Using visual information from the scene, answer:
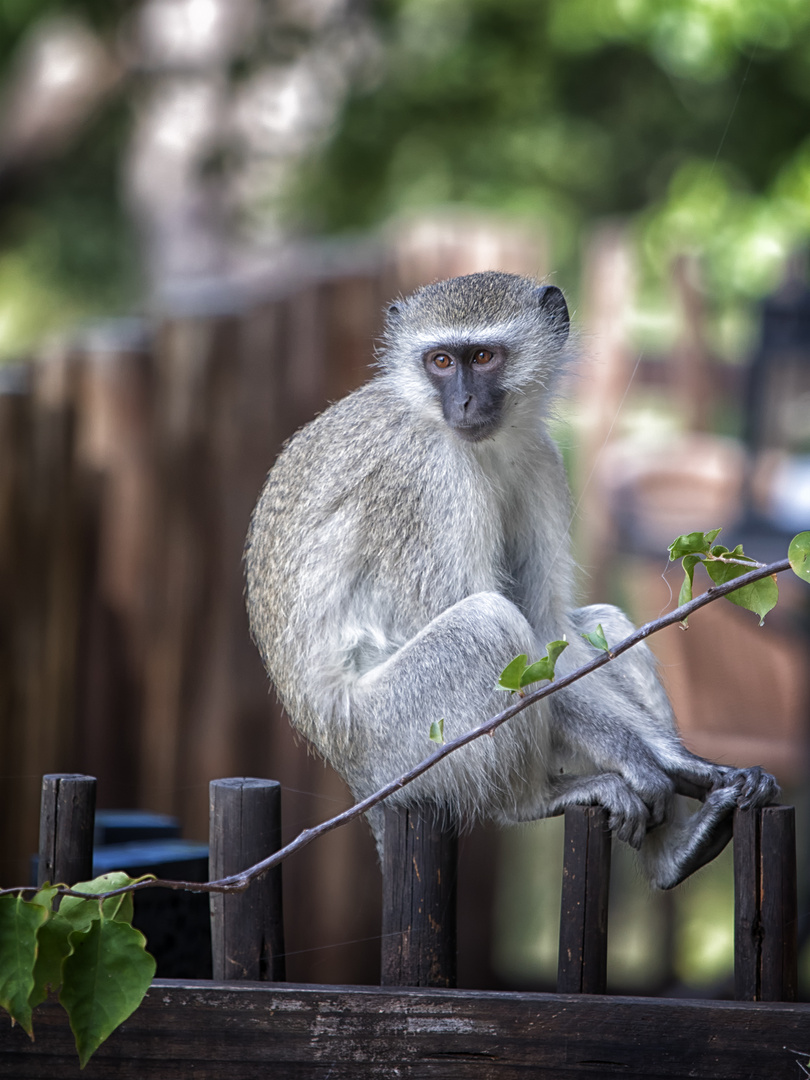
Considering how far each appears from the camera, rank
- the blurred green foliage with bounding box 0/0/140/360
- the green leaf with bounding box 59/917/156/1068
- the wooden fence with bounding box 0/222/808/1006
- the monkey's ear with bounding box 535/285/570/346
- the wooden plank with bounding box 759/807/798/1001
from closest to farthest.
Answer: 1. the green leaf with bounding box 59/917/156/1068
2. the wooden plank with bounding box 759/807/798/1001
3. the monkey's ear with bounding box 535/285/570/346
4. the wooden fence with bounding box 0/222/808/1006
5. the blurred green foliage with bounding box 0/0/140/360

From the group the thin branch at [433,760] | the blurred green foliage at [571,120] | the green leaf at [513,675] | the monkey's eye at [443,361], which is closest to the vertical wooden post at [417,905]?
the thin branch at [433,760]

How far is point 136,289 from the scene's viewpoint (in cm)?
1166

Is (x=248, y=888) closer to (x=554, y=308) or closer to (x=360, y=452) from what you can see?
(x=360, y=452)

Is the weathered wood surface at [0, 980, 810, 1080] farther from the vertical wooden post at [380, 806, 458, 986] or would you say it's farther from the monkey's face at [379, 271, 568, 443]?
the monkey's face at [379, 271, 568, 443]

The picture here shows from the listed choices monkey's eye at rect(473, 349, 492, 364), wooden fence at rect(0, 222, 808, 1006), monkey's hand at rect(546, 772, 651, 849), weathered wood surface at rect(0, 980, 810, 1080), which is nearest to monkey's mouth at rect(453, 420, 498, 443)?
monkey's eye at rect(473, 349, 492, 364)

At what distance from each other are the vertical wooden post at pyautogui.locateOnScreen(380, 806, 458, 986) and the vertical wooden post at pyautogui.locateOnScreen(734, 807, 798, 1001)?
459mm

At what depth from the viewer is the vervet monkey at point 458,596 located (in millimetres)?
2422

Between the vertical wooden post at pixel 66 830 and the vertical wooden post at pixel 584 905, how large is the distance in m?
0.80

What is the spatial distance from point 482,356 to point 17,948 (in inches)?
60.4

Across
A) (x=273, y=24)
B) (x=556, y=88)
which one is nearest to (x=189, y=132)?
(x=273, y=24)

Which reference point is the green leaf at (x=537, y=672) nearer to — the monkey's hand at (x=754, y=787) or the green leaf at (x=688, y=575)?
the green leaf at (x=688, y=575)

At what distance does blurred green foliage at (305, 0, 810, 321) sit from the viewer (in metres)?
7.21

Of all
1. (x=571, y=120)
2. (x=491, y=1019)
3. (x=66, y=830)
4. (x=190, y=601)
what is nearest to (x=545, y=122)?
(x=571, y=120)

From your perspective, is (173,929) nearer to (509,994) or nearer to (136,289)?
(509,994)
